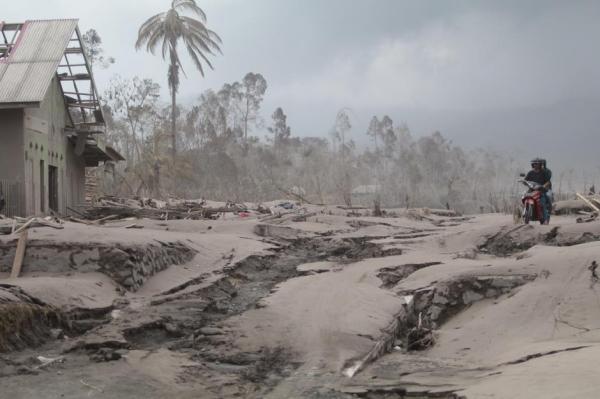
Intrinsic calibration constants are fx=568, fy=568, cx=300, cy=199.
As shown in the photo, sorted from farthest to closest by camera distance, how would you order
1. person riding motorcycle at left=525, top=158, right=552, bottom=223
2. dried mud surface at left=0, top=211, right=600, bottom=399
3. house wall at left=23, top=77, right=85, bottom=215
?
house wall at left=23, top=77, right=85, bottom=215
person riding motorcycle at left=525, top=158, right=552, bottom=223
dried mud surface at left=0, top=211, right=600, bottom=399

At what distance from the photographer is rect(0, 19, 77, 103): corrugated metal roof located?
13555mm

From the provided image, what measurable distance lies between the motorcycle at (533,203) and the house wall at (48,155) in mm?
11742

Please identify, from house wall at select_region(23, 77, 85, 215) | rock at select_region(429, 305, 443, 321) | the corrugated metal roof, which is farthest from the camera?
house wall at select_region(23, 77, 85, 215)

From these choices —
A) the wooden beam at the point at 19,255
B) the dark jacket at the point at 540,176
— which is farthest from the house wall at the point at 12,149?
the dark jacket at the point at 540,176

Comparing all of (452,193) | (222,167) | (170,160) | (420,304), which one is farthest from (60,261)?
(222,167)

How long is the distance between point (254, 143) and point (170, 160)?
23.0 m

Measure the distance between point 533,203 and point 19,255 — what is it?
9.47 metres

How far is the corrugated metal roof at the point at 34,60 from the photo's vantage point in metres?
13.6

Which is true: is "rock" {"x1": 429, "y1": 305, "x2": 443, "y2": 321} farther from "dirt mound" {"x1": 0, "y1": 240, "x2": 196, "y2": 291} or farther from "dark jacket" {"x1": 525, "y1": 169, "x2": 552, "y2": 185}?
"dark jacket" {"x1": 525, "y1": 169, "x2": 552, "y2": 185}

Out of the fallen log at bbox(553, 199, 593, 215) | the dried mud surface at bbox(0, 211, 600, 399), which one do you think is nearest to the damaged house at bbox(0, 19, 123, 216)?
the dried mud surface at bbox(0, 211, 600, 399)

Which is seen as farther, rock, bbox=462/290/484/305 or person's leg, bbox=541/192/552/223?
person's leg, bbox=541/192/552/223

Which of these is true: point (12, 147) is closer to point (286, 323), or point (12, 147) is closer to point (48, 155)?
point (48, 155)

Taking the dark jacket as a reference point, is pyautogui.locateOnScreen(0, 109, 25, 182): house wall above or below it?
above

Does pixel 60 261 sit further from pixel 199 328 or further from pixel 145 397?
pixel 145 397
